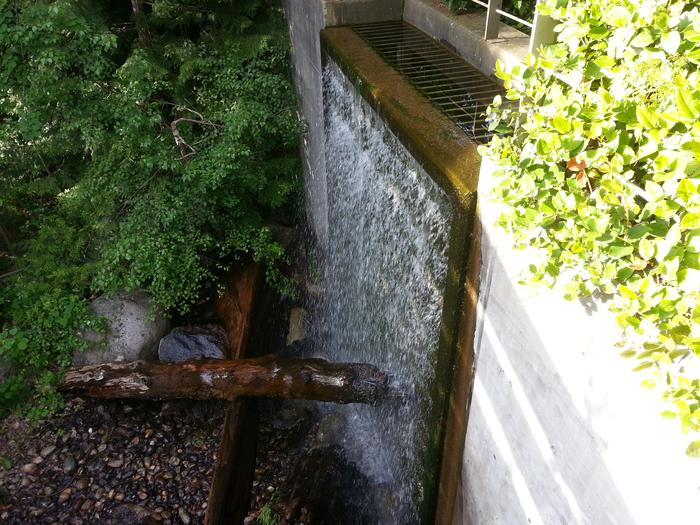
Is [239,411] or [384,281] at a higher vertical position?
[384,281]

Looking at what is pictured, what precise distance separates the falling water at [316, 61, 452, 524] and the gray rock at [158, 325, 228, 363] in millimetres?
1521

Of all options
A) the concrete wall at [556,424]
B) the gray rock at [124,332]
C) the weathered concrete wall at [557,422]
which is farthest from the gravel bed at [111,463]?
the weathered concrete wall at [557,422]

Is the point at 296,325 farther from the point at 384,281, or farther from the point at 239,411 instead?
the point at 384,281

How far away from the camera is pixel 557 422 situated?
9.29 feet

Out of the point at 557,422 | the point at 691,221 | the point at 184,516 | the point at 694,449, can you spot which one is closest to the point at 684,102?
the point at 691,221

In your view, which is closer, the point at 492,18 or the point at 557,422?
the point at 557,422

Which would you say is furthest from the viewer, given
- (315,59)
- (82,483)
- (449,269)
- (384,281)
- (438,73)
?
(315,59)

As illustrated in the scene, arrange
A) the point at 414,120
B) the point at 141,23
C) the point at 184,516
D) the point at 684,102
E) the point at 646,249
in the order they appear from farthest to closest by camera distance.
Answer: the point at 141,23 → the point at 184,516 → the point at 414,120 → the point at 646,249 → the point at 684,102

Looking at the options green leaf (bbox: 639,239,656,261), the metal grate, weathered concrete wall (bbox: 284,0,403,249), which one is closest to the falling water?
weathered concrete wall (bbox: 284,0,403,249)

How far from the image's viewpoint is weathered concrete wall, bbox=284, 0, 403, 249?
6734 millimetres

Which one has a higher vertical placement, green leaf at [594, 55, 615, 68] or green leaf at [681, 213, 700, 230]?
green leaf at [594, 55, 615, 68]

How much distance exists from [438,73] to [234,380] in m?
3.93

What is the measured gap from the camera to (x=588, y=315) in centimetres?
246

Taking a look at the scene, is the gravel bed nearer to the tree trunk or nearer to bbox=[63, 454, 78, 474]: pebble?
bbox=[63, 454, 78, 474]: pebble
